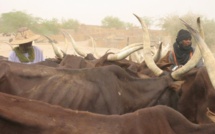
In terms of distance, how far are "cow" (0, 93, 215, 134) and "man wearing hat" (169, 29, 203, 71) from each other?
3551mm

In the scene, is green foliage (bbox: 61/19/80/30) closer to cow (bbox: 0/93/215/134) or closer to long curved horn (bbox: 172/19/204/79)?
long curved horn (bbox: 172/19/204/79)

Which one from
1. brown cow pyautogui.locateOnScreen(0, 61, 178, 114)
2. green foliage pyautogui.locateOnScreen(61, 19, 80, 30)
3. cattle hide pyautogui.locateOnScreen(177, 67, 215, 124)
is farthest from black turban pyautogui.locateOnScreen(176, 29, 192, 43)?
green foliage pyautogui.locateOnScreen(61, 19, 80, 30)

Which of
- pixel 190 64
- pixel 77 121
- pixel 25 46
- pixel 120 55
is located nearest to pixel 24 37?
pixel 25 46

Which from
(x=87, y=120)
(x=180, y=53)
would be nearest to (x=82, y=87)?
(x=87, y=120)

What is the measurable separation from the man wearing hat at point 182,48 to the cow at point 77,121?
355 centimetres

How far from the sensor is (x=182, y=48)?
20.0 ft

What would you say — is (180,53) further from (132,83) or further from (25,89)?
(25,89)

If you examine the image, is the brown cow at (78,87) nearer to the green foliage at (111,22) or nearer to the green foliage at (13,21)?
the green foliage at (13,21)

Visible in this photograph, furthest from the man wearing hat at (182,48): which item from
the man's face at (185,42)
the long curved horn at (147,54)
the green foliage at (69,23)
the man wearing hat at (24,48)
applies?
the green foliage at (69,23)

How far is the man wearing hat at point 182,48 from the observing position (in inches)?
235

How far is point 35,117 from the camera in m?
2.17

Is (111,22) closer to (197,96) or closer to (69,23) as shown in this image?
(69,23)

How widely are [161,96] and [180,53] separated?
1679mm

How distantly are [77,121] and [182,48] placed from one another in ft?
13.7
